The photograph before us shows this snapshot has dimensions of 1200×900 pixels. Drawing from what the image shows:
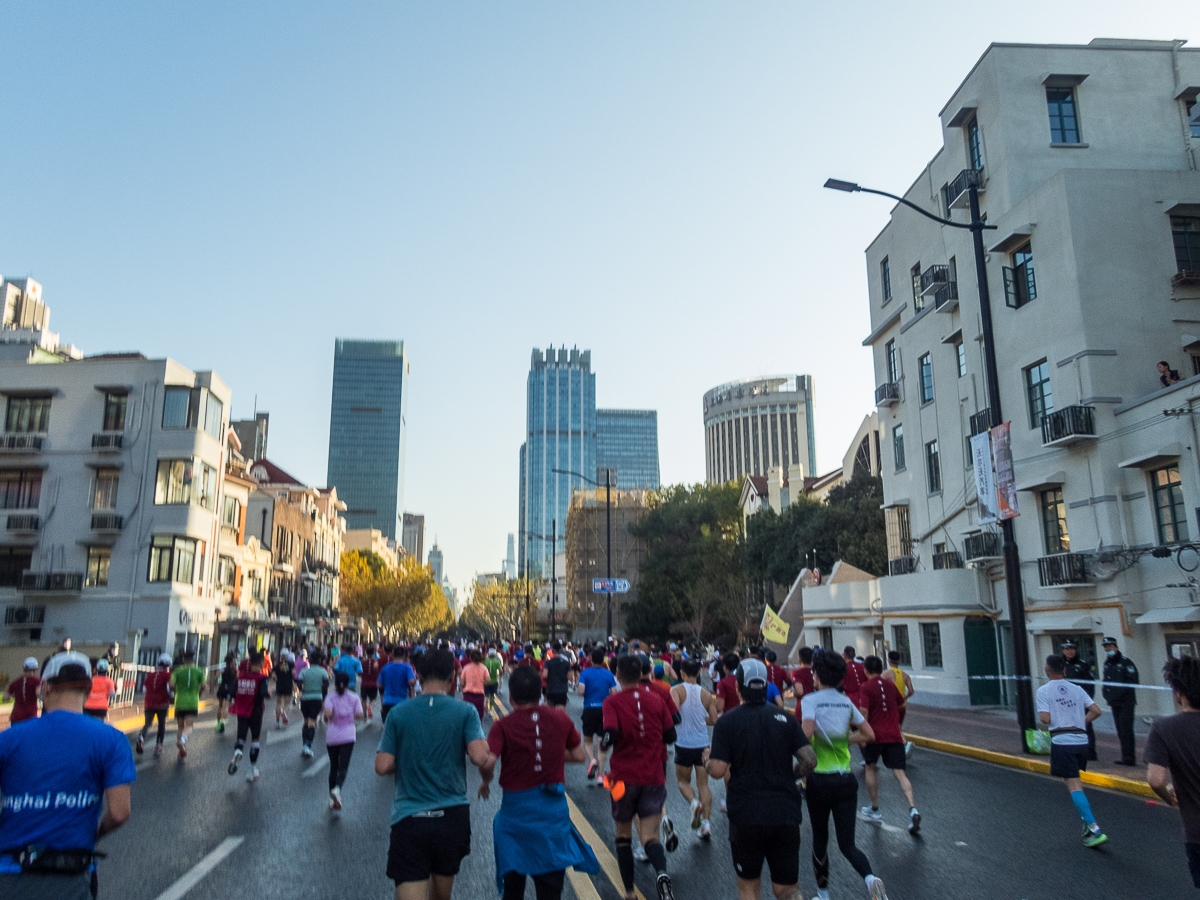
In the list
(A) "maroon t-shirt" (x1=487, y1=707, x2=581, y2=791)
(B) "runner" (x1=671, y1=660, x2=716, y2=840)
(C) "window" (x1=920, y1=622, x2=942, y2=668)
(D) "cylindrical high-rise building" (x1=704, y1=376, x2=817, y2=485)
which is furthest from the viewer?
(D) "cylindrical high-rise building" (x1=704, y1=376, x2=817, y2=485)

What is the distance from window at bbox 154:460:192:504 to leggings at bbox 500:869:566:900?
35817 mm

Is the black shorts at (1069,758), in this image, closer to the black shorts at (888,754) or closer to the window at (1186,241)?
the black shorts at (888,754)

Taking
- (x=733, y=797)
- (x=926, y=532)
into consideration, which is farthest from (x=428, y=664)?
(x=926, y=532)

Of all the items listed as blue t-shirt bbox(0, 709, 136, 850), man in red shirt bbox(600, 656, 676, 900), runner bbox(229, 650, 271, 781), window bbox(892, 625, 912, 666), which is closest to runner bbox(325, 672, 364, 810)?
runner bbox(229, 650, 271, 781)

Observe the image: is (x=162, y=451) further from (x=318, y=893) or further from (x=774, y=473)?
(x=774, y=473)

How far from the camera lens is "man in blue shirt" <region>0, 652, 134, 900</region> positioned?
3.85m

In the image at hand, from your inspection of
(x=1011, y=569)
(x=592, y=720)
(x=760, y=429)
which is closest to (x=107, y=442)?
(x=592, y=720)

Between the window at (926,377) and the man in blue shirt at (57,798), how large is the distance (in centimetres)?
2899

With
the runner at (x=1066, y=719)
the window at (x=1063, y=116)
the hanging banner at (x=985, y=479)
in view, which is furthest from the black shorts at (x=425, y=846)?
the window at (x=1063, y=116)

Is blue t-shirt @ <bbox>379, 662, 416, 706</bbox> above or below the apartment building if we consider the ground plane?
below

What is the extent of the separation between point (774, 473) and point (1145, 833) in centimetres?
5480

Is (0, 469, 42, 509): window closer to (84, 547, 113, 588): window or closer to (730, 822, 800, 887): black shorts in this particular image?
(84, 547, 113, 588): window

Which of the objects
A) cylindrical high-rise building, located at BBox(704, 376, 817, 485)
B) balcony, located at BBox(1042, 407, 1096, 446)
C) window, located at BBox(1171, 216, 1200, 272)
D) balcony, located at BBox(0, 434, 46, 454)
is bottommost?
balcony, located at BBox(1042, 407, 1096, 446)

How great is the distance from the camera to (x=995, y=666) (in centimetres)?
2520
